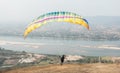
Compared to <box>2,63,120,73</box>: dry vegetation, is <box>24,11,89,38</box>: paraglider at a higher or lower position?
higher

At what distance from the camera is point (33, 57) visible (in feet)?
493

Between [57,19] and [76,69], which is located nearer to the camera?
[57,19]

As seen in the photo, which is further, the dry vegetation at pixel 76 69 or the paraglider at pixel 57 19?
the dry vegetation at pixel 76 69

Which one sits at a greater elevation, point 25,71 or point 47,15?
point 47,15

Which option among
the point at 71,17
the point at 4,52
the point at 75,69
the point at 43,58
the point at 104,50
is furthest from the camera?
the point at 104,50

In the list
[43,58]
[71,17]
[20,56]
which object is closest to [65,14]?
[71,17]

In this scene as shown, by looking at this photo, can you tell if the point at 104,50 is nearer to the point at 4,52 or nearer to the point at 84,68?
the point at 4,52

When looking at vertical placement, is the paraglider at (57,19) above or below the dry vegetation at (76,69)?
above

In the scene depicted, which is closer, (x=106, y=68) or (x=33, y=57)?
(x=106, y=68)

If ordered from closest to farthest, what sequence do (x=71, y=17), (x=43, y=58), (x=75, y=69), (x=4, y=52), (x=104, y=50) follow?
(x=71, y=17) → (x=75, y=69) → (x=43, y=58) → (x=4, y=52) → (x=104, y=50)

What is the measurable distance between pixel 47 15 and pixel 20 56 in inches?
5291

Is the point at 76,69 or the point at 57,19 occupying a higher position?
the point at 57,19

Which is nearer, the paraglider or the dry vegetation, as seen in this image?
the paraglider

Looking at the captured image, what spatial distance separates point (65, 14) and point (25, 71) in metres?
8.89
